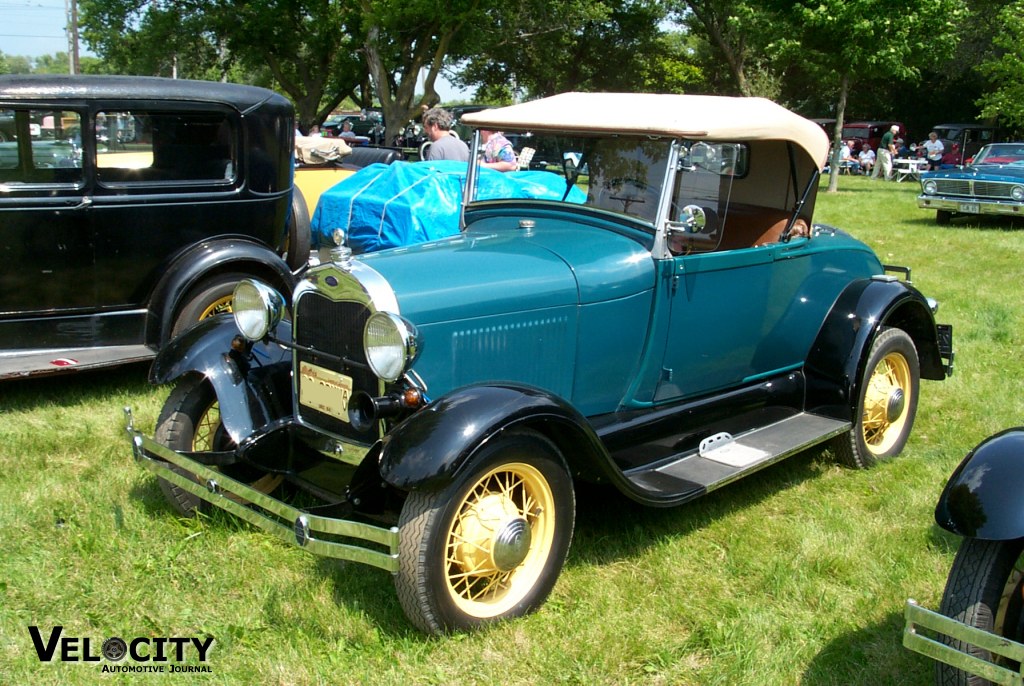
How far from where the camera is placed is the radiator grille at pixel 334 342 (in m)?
3.57

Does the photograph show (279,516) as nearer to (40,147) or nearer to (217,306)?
(217,306)

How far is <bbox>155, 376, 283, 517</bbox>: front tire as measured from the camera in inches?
159

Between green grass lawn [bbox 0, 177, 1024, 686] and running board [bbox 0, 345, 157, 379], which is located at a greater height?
running board [bbox 0, 345, 157, 379]

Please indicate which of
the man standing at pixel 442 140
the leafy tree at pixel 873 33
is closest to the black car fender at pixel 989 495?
the man standing at pixel 442 140

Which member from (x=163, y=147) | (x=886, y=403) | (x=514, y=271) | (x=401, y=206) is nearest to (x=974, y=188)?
(x=401, y=206)

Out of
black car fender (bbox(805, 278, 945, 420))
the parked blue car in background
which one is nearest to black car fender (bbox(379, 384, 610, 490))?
the parked blue car in background

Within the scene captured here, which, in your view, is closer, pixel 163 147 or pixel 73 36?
pixel 163 147

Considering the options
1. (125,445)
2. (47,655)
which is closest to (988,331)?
(125,445)

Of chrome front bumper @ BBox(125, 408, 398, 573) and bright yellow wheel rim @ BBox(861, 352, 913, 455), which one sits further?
bright yellow wheel rim @ BBox(861, 352, 913, 455)

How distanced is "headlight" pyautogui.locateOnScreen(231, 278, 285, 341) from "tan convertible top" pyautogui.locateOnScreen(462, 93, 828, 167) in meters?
1.34

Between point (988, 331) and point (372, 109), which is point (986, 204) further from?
Answer: point (372, 109)

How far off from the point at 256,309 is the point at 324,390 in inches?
20.3

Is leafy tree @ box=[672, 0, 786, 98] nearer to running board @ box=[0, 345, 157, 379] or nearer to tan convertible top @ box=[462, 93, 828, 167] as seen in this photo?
tan convertible top @ box=[462, 93, 828, 167]

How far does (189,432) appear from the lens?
409 cm
